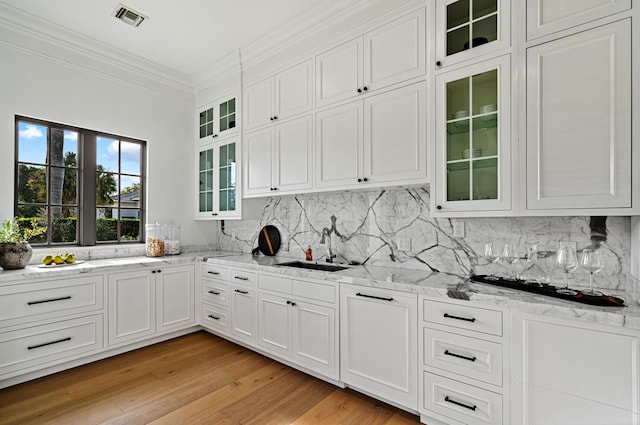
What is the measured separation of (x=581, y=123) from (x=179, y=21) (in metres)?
3.04

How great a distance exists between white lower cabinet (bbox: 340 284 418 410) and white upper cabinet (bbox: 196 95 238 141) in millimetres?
2334

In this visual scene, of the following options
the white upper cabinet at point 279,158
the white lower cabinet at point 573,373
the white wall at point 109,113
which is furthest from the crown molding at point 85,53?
the white lower cabinet at point 573,373

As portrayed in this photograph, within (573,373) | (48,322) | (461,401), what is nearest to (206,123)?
(48,322)

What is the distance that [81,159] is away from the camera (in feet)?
10.6

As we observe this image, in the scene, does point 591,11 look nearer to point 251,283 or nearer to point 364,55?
point 364,55

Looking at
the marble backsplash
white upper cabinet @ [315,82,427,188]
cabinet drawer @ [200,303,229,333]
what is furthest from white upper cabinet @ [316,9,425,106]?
cabinet drawer @ [200,303,229,333]

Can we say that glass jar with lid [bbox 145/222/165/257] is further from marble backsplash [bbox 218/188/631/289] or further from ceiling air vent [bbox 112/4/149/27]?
ceiling air vent [bbox 112/4/149/27]

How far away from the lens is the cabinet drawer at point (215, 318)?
321 cm

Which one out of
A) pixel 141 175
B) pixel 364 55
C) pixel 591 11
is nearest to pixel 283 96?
pixel 364 55

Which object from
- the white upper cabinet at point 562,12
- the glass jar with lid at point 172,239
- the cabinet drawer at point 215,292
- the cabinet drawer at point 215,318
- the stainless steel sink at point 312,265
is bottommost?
the cabinet drawer at point 215,318

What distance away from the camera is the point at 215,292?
3326 millimetres

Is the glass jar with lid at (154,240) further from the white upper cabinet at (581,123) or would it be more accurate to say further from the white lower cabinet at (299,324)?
the white upper cabinet at (581,123)

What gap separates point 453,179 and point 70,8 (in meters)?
3.28

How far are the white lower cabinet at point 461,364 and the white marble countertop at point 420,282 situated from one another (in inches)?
3.1
